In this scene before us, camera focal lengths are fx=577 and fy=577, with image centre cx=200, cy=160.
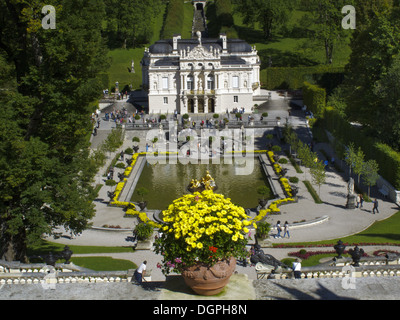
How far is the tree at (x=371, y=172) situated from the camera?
51.0m

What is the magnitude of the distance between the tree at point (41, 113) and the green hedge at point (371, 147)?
30795mm

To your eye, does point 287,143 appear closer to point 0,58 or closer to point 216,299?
point 0,58

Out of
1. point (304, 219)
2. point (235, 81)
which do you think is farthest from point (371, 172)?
point (235, 81)

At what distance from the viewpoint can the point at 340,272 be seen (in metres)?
23.8

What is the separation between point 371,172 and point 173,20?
8466cm

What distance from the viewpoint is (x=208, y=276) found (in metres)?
18.6

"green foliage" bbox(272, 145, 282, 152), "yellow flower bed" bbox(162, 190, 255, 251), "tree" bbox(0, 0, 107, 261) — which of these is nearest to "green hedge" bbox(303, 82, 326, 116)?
"green foliage" bbox(272, 145, 282, 152)

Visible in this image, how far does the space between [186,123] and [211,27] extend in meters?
49.5

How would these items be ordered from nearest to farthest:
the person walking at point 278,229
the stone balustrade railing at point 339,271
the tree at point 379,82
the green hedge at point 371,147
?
the stone balustrade railing at point 339,271, the person walking at point 278,229, the green hedge at point 371,147, the tree at point 379,82

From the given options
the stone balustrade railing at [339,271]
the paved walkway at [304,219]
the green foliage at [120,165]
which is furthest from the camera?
the green foliage at [120,165]

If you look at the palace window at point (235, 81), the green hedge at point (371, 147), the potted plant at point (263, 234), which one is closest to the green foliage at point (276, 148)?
the green hedge at point (371, 147)

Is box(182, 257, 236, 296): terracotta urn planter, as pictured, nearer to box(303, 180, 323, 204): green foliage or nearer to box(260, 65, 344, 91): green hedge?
box(303, 180, 323, 204): green foliage

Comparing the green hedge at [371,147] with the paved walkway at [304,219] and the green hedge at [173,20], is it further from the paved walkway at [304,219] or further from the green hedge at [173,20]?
the green hedge at [173,20]
